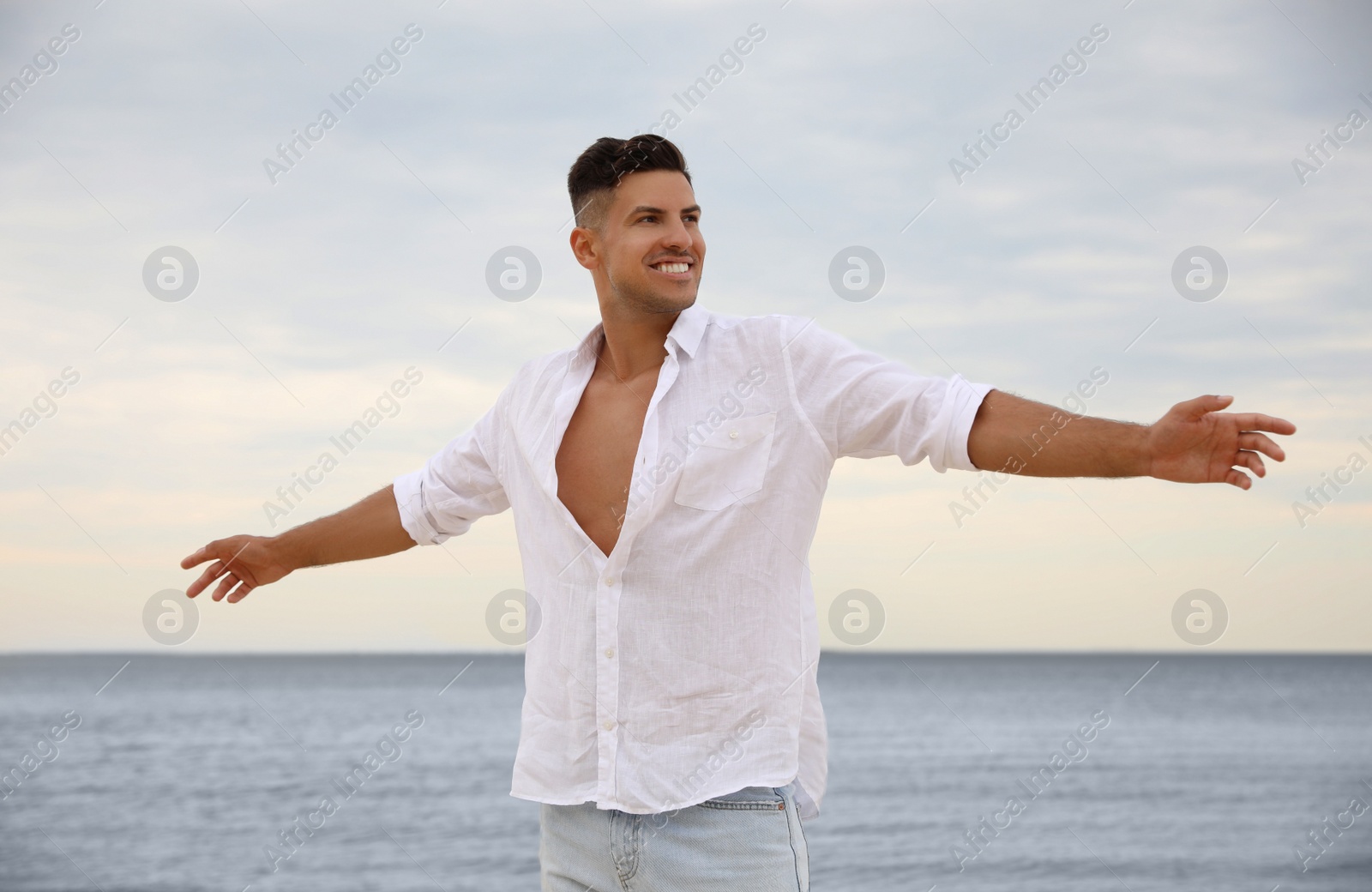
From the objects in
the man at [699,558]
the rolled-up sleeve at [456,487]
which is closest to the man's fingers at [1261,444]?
the man at [699,558]

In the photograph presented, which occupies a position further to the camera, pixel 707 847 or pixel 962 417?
pixel 707 847

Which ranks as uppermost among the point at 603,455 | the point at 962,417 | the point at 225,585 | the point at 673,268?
the point at 673,268

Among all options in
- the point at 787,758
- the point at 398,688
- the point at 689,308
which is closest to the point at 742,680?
the point at 787,758

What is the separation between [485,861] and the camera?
1906 cm

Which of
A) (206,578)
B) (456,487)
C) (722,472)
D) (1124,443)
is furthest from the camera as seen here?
(206,578)

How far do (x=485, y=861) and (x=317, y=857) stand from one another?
3130 millimetres

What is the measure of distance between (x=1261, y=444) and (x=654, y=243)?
57.6 inches

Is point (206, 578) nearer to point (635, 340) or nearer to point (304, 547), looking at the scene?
point (304, 547)

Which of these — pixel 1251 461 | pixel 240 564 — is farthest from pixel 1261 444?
pixel 240 564

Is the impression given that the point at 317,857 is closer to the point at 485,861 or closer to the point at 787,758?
the point at 485,861

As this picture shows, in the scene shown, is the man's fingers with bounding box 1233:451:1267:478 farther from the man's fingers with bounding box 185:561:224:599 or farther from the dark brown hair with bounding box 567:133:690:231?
the man's fingers with bounding box 185:561:224:599

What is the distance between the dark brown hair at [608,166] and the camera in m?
2.98

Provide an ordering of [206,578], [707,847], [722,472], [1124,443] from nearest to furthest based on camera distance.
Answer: [1124,443] < [707,847] < [722,472] < [206,578]

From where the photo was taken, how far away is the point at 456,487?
334 cm
